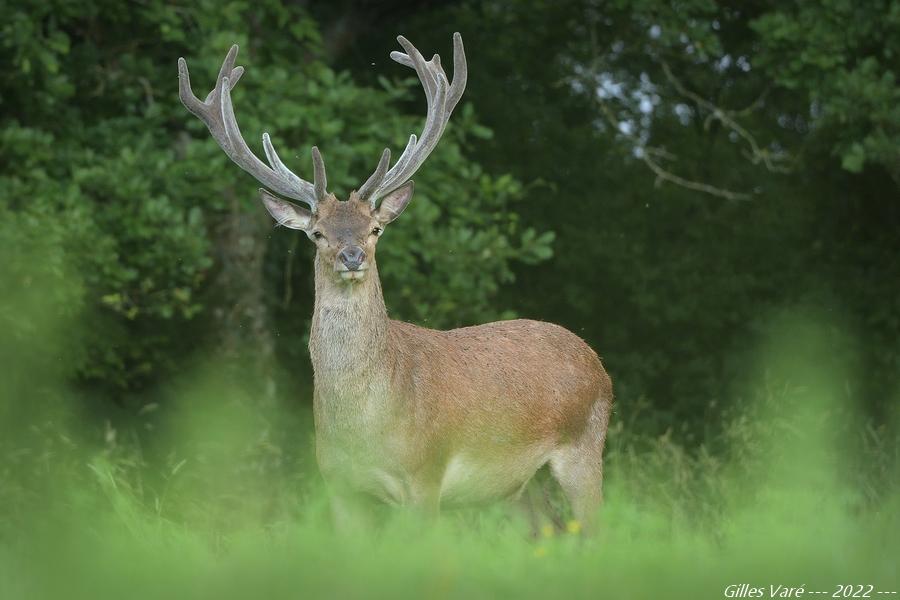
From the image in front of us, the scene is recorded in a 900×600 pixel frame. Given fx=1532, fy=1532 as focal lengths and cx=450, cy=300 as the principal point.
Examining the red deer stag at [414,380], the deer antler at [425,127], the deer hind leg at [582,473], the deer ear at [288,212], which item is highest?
the deer antler at [425,127]

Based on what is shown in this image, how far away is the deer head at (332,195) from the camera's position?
221 inches

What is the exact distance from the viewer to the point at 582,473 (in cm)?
638

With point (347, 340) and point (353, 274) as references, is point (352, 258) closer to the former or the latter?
point (353, 274)

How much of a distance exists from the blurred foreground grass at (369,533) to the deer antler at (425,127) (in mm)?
1113

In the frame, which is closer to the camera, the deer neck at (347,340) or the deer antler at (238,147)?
the deer neck at (347,340)

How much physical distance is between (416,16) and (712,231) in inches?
138

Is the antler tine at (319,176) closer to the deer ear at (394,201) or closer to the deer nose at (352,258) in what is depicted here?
the deer ear at (394,201)

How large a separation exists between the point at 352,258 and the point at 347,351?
1.25 feet

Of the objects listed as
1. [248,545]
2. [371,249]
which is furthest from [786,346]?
[248,545]

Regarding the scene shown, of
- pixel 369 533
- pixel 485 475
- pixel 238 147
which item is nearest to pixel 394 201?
pixel 238 147

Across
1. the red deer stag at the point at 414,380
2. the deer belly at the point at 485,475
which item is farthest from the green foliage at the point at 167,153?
the deer belly at the point at 485,475

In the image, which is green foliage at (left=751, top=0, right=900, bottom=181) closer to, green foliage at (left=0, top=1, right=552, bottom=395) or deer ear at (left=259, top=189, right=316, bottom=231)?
green foliage at (left=0, top=1, right=552, bottom=395)

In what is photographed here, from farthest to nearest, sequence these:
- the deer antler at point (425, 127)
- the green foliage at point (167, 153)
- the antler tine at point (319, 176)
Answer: the green foliage at point (167, 153)
the deer antler at point (425, 127)
the antler tine at point (319, 176)

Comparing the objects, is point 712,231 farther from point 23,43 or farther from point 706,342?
point 23,43
